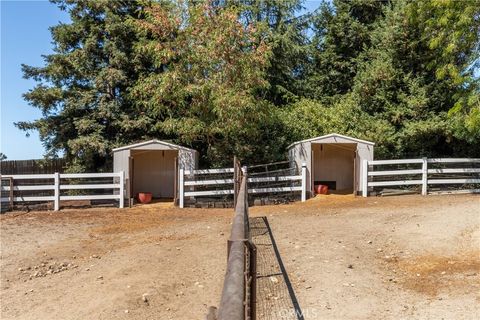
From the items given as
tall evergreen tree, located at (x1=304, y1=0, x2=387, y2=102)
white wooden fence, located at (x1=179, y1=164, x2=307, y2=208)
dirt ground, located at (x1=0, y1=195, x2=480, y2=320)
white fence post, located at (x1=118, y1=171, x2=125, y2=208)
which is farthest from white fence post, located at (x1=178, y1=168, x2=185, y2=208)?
tall evergreen tree, located at (x1=304, y1=0, x2=387, y2=102)

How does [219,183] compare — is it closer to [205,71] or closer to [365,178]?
[205,71]

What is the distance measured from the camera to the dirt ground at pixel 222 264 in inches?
164

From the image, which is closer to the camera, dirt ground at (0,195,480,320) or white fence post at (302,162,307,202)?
dirt ground at (0,195,480,320)

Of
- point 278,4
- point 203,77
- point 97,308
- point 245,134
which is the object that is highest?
point 278,4

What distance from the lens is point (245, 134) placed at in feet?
44.9

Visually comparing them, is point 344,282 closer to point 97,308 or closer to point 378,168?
point 97,308

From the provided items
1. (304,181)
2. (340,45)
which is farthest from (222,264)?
(340,45)

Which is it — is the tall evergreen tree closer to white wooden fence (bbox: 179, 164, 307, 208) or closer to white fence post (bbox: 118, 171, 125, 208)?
white wooden fence (bbox: 179, 164, 307, 208)

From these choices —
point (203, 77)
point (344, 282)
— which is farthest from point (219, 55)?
point (344, 282)

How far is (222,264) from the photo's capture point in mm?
5484

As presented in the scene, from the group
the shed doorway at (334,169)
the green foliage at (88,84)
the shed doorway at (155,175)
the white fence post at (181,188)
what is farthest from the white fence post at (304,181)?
the green foliage at (88,84)

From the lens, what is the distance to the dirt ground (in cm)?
416

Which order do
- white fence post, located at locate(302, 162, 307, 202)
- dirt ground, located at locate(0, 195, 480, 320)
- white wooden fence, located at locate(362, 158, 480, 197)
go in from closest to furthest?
dirt ground, located at locate(0, 195, 480, 320)
white fence post, located at locate(302, 162, 307, 202)
white wooden fence, located at locate(362, 158, 480, 197)

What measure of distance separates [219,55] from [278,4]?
8.16 m
